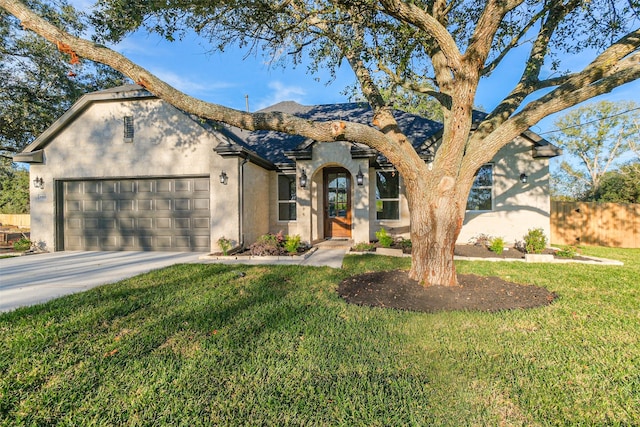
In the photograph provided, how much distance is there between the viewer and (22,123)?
14461 mm

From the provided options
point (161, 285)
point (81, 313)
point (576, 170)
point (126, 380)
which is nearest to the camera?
point (126, 380)

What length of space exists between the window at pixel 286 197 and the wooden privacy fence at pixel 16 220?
22.5 m

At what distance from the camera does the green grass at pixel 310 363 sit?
2.03 m

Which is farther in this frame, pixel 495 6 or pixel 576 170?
pixel 576 170

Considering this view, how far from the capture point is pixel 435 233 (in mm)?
4547

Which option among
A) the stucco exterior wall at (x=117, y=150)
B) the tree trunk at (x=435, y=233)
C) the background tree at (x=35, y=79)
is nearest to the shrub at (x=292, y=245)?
the stucco exterior wall at (x=117, y=150)

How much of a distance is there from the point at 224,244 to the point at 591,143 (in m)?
30.1

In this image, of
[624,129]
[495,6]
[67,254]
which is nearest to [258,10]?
[495,6]

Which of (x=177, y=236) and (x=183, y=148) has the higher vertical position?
(x=183, y=148)

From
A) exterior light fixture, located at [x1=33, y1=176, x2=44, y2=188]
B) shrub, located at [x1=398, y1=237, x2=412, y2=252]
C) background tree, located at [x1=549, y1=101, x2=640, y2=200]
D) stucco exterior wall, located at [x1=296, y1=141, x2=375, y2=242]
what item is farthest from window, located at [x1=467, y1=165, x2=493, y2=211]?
background tree, located at [x1=549, y1=101, x2=640, y2=200]

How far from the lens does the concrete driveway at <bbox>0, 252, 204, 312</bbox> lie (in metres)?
4.88

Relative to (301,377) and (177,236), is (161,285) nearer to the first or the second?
(301,377)

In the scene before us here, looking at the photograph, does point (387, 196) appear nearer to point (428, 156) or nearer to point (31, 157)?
point (428, 156)

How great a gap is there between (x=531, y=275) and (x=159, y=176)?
10645 mm
